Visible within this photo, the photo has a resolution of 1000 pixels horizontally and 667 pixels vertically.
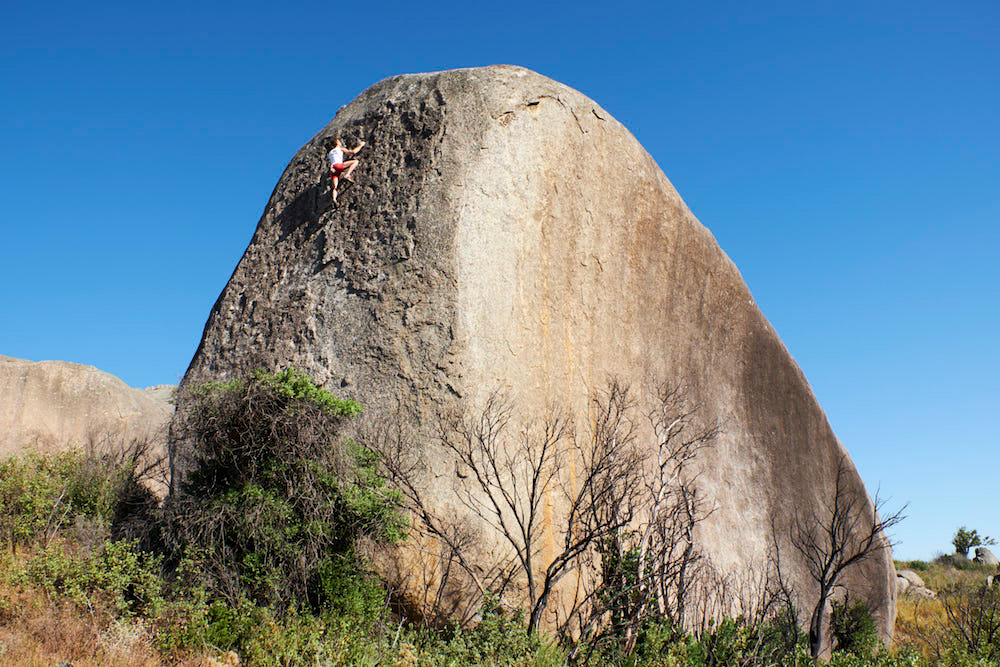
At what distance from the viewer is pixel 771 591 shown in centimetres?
1697

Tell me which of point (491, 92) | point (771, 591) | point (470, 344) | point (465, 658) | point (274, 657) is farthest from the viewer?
point (771, 591)

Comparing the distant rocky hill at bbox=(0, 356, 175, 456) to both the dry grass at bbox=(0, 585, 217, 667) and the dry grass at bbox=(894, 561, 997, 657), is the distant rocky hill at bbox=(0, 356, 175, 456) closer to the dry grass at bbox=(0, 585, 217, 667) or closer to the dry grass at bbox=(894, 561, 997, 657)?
the dry grass at bbox=(0, 585, 217, 667)

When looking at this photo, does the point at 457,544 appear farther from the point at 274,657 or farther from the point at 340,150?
the point at 340,150

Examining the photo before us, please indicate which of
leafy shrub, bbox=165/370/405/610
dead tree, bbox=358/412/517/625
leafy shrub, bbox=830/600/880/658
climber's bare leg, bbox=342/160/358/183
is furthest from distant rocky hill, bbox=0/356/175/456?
leafy shrub, bbox=830/600/880/658

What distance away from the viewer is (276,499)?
35.1ft

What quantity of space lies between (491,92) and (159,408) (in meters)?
22.6

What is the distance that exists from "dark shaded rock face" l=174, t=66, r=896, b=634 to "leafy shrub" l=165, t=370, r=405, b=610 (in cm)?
125

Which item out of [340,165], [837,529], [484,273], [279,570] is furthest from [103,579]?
[837,529]

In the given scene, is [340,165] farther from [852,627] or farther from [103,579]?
[852,627]

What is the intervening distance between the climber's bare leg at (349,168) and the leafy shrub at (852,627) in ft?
45.7

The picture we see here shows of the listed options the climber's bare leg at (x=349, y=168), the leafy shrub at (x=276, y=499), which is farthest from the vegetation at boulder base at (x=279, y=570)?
the climber's bare leg at (x=349, y=168)

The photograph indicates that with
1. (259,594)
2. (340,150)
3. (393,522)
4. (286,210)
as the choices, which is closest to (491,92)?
(340,150)

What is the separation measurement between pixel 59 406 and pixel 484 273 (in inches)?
806

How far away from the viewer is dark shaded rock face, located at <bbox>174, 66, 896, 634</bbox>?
41.0ft
